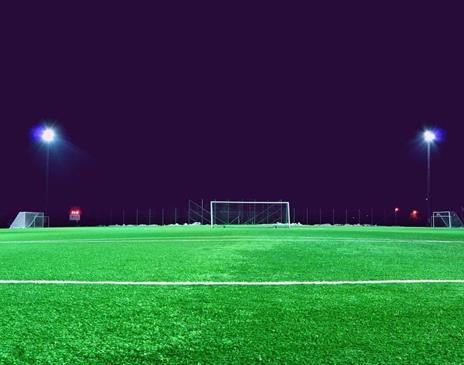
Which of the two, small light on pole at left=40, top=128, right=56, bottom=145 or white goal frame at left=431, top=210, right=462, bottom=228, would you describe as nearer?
white goal frame at left=431, top=210, right=462, bottom=228

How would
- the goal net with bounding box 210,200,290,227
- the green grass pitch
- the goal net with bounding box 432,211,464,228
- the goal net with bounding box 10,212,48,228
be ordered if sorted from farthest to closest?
the goal net with bounding box 432,211,464,228, the goal net with bounding box 210,200,290,227, the goal net with bounding box 10,212,48,228, the green grass pitch

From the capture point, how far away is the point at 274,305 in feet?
12.4

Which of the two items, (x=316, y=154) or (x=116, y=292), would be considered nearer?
(x=116, y=292)

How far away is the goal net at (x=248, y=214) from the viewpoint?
123ft

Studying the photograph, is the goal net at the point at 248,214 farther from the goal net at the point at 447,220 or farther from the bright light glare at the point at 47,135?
the bright light glare at the point at 47,135

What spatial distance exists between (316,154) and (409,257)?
62.4 meters

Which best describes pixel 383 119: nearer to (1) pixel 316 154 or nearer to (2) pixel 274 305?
(1) pixel 316 154

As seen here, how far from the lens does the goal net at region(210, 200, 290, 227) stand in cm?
3753

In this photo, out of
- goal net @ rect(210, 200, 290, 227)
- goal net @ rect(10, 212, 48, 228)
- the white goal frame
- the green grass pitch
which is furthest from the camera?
the white goal frame

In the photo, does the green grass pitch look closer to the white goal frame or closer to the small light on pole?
the white goal frame

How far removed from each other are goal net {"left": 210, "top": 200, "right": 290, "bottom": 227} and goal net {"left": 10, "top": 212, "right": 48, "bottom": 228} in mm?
14404

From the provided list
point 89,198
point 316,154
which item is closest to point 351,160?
point 316,154

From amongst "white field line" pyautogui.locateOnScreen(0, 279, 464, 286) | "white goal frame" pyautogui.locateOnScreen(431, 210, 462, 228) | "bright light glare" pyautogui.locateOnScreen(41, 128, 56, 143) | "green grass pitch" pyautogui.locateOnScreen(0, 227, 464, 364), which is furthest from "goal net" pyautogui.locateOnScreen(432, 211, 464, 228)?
"white field line" pyautogui.locateOnScreen(0, 279, 464, 286)

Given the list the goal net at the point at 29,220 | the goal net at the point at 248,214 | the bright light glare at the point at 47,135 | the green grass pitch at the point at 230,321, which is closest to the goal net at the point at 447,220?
the goal net at the point at 248,214
